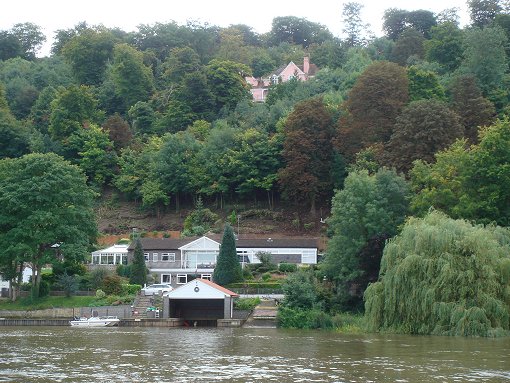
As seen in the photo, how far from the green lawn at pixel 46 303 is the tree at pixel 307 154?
84.3ft

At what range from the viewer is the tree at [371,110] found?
3519 inches

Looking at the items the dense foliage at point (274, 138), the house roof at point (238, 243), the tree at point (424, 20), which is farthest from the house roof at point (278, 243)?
the tree at point (424, 20)

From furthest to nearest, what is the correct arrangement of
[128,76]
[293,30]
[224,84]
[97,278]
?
[293,30] → [128,76] → [224,84] → [97,278]

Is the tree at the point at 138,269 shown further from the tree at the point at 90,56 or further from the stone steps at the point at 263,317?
the tree at the point at 90,56

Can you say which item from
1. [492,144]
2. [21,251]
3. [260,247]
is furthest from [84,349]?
[260,247]

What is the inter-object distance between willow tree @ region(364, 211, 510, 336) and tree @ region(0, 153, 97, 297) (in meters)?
29.3

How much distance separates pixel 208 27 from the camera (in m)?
151

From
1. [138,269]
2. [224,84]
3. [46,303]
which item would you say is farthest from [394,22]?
[46,303]

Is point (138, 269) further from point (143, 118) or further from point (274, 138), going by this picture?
point (143, 118)

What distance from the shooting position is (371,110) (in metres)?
90.1

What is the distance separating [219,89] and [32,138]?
82.6 ft

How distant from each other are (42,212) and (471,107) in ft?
140

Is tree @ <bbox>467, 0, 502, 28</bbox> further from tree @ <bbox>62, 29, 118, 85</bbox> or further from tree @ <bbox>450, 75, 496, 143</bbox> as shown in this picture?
tree @ <bbox>62, 29, 118, 85</bbox>

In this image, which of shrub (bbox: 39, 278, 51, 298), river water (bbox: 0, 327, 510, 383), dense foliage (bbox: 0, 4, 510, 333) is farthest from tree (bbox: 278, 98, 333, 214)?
river water (bbox: 0, 327, 510, 383)
